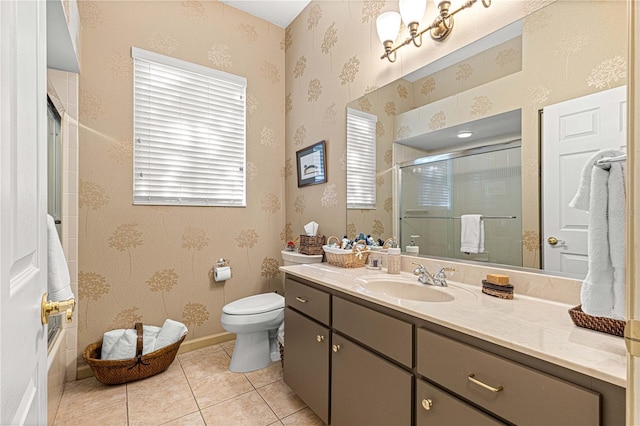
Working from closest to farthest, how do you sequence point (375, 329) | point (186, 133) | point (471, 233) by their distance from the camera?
point (375, 329) < point (471, 233) < point (186, 133)

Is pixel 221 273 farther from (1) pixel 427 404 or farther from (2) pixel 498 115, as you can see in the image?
(2) pixel 498 115

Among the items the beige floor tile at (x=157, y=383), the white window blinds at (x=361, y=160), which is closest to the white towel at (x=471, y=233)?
the white window blinds at (x=361, y=160)

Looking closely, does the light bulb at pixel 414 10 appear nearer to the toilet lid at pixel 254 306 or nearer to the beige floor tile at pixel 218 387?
the toilet lid at pixel 254 306

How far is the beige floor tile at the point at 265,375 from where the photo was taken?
1.97 meters

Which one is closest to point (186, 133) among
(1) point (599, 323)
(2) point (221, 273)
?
(2) point (221, 273)

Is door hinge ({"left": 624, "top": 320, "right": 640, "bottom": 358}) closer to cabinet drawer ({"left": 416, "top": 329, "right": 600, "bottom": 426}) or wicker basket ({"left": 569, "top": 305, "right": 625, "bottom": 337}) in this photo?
cabinet drawer ({"left": 416, "top": 329, "right": 600, "bottom": 426})

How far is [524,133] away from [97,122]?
8.49 feet

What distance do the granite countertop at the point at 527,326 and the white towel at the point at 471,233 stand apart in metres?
0.18

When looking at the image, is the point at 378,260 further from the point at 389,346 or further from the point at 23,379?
the point at 23,379

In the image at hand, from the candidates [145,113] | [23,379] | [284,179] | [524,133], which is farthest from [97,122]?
[524,133]

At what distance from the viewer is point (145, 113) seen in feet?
7.43

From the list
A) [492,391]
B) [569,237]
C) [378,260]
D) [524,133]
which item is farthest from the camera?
[378,260]

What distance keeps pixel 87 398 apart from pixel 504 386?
7.42 ft

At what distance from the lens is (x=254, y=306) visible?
84.5 inches
